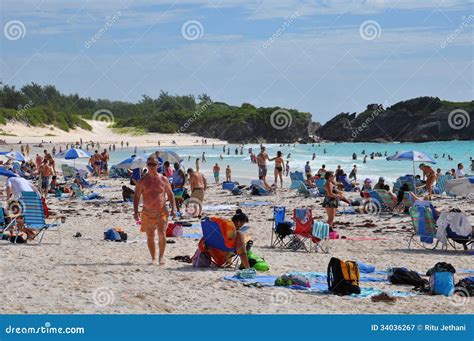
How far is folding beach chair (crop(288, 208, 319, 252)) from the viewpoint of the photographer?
457 inches

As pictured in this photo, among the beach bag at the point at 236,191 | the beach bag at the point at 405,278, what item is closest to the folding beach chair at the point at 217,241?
the beach bag at the point at 405,278

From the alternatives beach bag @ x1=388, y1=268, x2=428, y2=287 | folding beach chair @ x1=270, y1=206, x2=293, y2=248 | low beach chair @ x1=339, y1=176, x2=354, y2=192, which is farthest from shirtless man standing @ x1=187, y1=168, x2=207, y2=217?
low beach chair @ x1=339, y1=176, x2=354, y2=192

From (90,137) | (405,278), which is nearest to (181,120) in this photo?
(90,137)

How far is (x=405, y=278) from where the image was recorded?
29.1 feet

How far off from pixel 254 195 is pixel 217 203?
7.56ft

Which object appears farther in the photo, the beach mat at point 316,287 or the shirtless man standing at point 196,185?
the shirtless man standing at point 196,185

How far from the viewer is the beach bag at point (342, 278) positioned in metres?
8.19

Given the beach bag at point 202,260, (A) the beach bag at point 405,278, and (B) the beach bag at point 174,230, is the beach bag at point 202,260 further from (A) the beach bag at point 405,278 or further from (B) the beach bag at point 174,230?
(B) the beach bag at point 174,230

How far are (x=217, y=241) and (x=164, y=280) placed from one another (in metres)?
1.11

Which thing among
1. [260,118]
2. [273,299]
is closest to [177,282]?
[273,299]

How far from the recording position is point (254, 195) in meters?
22.1

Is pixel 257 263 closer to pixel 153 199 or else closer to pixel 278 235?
pixel 153 199

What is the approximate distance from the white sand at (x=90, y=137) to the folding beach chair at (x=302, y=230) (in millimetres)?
62342

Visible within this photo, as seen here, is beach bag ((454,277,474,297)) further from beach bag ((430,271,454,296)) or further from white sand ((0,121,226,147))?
white sand ((0,121,226,147))
